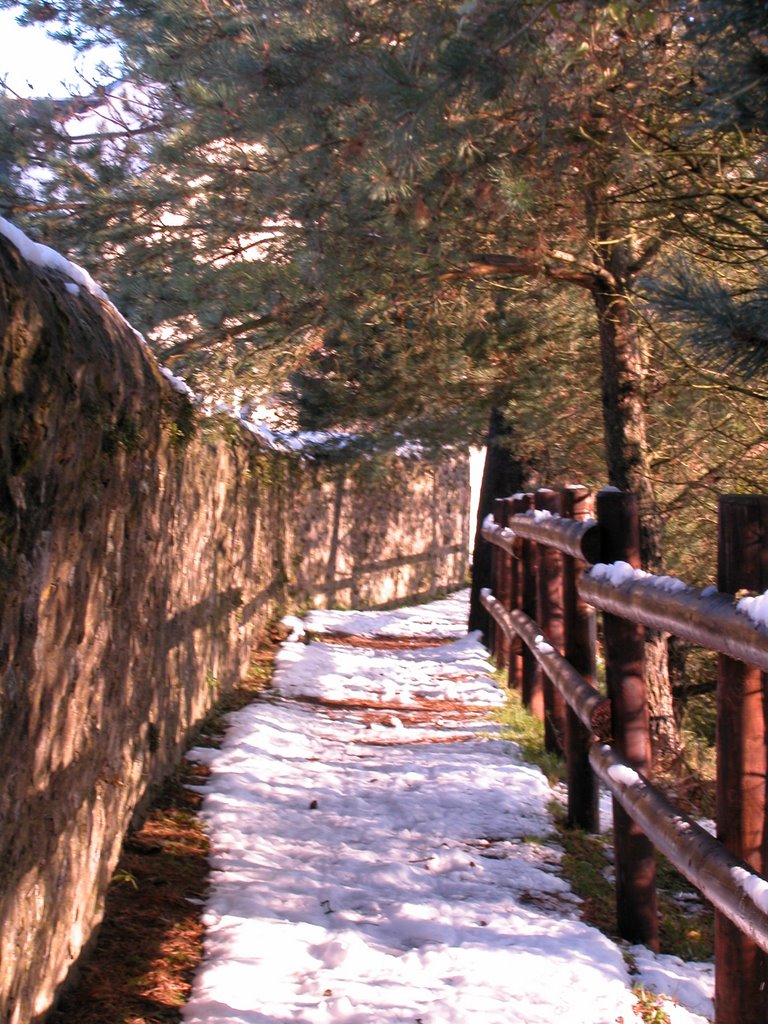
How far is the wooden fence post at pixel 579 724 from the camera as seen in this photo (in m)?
4.97

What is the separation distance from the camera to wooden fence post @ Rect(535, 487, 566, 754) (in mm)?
6176

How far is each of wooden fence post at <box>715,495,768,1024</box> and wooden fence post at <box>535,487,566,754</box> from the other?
3.16 meters

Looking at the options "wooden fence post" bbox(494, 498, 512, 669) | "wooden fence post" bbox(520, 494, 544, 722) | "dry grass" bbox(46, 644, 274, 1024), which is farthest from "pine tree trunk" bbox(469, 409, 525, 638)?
"dry grass" bbox(46, 644, 274, 1024)

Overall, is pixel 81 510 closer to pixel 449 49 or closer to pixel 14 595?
pixel 14 595

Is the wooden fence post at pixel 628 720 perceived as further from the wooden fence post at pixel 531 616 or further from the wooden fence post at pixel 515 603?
the wooden fence post at pixel 515 603

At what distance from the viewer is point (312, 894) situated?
13.4 ft

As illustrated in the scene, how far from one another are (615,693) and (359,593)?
39.5 feet

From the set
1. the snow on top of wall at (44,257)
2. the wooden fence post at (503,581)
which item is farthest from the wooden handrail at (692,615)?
the wooden fence post at (503,581)

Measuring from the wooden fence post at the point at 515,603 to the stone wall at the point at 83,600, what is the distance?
7.85 ft

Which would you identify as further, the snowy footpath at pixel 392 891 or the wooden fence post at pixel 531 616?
the wooden fence post at pixel 531 616

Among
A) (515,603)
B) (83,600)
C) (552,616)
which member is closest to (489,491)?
(515,603)

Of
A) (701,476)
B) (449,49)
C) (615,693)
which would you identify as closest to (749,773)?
(615,693)

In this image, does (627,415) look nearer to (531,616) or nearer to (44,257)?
(531,616)

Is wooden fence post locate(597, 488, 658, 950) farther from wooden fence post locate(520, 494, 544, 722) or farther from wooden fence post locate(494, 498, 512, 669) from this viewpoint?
wooden fence post locate(494, 498, 512, 669)
